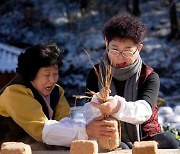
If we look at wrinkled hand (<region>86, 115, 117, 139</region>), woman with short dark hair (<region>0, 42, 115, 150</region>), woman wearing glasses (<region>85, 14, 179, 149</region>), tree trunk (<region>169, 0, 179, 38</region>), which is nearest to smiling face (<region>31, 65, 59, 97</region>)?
woman with short dark hair (<region>0, 42, 115, 150</region>)

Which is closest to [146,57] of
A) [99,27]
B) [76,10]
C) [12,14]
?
[99,27]

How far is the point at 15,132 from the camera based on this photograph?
8.48ft

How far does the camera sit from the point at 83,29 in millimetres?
13859

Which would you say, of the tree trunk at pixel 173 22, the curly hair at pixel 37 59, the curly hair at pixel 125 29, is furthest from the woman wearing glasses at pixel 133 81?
the tree trunk at pixel 173 22

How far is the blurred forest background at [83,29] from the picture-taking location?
12.5m

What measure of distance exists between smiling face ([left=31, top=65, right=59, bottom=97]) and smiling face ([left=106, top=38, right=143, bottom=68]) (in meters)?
0.29

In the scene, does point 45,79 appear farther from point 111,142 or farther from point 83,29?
point 83,29

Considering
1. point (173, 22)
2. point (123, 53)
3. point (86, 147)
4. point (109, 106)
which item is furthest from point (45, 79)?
point (173, 22)

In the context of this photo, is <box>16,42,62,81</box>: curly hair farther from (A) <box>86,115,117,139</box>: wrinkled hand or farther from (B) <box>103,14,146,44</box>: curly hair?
(A) <box>86,115,117,139</box>: wrinkled hand

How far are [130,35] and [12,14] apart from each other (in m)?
12.7

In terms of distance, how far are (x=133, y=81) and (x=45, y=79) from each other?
0.44m

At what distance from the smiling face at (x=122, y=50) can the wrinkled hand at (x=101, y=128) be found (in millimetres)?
353

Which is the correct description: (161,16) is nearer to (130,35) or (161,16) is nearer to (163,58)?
(163,58)

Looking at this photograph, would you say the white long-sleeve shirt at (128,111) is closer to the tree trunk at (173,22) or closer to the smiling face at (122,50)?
the smiling face at (122,50)
